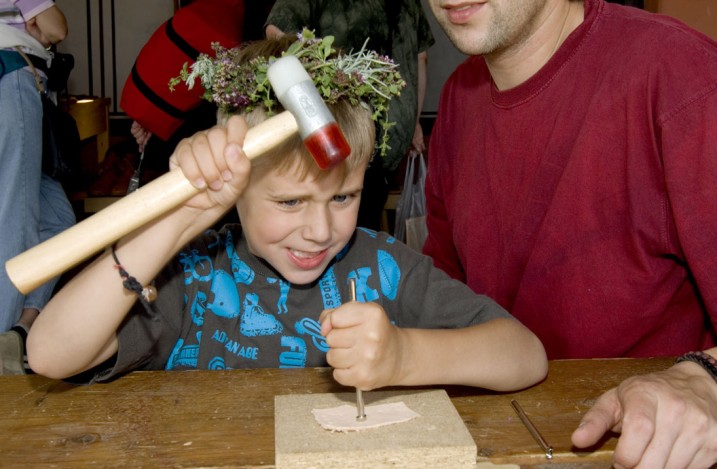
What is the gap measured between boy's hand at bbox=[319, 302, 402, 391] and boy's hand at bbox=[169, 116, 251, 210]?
0.28 m

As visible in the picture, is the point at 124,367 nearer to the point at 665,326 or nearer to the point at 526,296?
the point at 526,296

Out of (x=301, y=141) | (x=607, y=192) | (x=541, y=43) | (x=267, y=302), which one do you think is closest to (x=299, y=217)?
→ (x=301, y=141)

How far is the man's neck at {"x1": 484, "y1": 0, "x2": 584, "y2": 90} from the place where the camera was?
72.5 inches

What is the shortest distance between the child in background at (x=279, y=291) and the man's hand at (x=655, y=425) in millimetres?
217

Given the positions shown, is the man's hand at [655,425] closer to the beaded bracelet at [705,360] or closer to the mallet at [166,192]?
the beaded bracelet at [705,360]

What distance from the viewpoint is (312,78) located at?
4.68 feet

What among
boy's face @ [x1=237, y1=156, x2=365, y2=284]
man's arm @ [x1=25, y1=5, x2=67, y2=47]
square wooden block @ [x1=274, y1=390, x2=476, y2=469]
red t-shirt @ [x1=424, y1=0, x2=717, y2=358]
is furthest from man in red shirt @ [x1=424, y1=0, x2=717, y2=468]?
man's arm @ [x1=25, y1=5, x2=67, y2=47]

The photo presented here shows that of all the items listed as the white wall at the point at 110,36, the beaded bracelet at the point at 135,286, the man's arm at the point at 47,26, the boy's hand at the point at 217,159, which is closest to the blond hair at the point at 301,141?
the boy's hand at the point at 217,159

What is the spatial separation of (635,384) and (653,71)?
0.75 m

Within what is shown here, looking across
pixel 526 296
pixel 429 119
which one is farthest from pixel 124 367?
pixel 429 119

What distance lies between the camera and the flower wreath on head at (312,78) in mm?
1433

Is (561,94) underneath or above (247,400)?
above

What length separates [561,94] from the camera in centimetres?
177

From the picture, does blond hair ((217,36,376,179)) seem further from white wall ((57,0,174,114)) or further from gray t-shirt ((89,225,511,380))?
white wall ((57,0,174,114))
